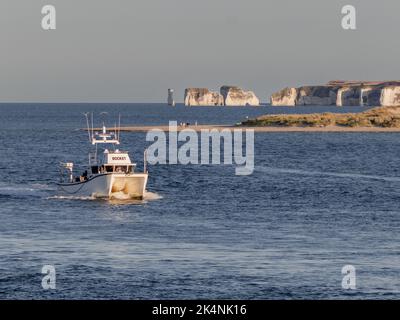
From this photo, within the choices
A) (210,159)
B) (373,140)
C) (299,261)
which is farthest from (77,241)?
(373,140)

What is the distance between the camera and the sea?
39.0 m

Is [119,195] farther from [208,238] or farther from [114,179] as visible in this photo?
[208,238]

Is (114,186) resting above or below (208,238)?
above

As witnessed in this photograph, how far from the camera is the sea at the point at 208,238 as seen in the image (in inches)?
1537

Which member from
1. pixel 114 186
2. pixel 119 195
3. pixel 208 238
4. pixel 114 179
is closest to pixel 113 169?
pixel 114 179

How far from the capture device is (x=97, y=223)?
61156mm

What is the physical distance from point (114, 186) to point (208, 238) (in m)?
21.2

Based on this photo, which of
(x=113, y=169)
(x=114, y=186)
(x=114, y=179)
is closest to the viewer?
(x=114, y=179)

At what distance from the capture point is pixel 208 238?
2111 inches

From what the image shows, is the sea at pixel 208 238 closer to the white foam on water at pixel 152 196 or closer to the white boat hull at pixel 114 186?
the white foam on water at pixel 152 196

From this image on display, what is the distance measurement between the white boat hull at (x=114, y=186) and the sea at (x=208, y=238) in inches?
37.6

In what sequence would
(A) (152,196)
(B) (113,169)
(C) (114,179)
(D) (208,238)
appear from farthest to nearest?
(A) (152,196), (B) (113,169), (C) (114,179), (D) (208,238)

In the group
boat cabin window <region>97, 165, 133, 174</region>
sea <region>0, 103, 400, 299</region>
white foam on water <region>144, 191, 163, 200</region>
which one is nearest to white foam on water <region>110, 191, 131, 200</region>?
sea <region>0, 103, 400, 299</region>

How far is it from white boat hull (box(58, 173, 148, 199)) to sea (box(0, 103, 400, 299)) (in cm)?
95
